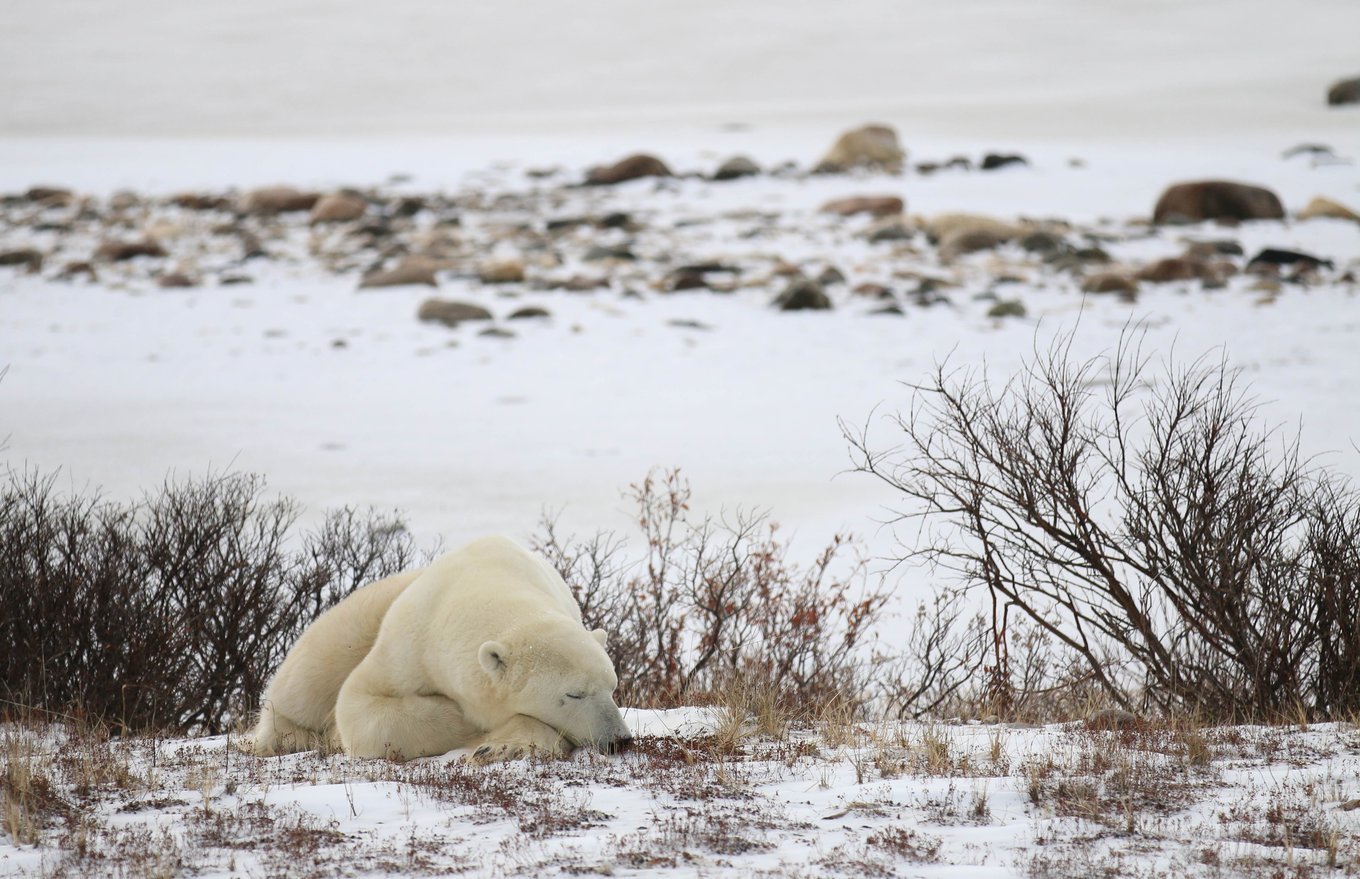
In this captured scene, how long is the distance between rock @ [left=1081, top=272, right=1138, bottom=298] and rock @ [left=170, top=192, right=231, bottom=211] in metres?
27.3

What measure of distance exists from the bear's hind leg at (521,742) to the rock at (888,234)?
89.4 ft

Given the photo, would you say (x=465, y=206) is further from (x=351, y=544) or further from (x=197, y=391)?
(x=351, y=544)

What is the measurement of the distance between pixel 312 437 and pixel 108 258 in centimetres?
1667

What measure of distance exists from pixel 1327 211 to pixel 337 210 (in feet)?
91.5

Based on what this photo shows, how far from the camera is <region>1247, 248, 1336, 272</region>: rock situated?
87.8 ft

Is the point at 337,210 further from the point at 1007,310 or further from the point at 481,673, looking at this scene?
the point at 481,673

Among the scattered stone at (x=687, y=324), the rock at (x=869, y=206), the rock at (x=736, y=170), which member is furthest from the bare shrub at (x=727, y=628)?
the rock at (x=736, y=170)

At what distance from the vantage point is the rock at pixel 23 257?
1173 inches

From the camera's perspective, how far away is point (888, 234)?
3092cm

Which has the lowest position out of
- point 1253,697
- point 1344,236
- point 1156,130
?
point 1253,697

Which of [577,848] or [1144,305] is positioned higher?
[1144,305]

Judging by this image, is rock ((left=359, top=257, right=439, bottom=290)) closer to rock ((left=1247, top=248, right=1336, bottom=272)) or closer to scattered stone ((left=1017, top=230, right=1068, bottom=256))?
scattered stone ((left=1017, top=230, right=1068, bottom=256))

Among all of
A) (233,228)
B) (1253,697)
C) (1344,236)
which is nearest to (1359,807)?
(1253,697)

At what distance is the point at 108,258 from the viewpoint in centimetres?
3055
